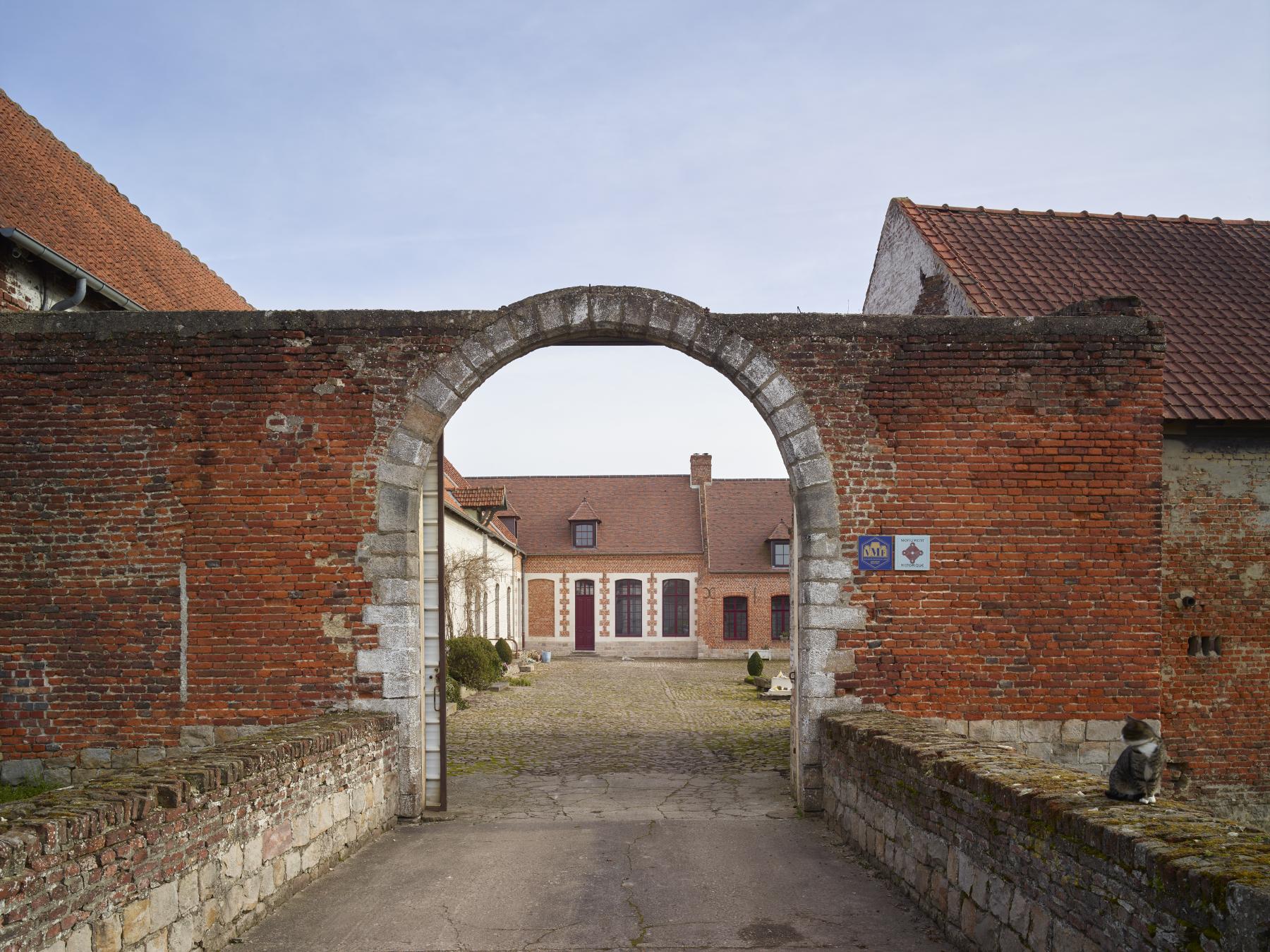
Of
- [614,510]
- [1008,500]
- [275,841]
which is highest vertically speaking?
[614,510]

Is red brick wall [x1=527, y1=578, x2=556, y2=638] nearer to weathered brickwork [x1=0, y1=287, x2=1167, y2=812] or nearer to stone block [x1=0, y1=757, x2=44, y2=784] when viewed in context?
weathered brickwork [x1=0, y1=287, x2=1167, y2=812]

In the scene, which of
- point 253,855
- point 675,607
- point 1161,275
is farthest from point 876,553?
point 675,607

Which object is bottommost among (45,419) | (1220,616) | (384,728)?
(384,728)

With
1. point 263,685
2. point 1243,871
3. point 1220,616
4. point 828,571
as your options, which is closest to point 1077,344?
point 828,571

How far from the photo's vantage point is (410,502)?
27.4ft

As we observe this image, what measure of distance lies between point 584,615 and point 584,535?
3.04 metres

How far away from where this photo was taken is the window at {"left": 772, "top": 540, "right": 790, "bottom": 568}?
36.1m

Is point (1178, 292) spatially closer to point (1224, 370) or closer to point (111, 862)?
point (1224, 370)

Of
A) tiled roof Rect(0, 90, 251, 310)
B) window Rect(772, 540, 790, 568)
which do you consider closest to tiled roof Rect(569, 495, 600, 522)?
window Rect(772, 540, 790, 568)

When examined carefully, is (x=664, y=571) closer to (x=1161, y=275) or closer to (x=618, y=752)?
(x=618, y=752)

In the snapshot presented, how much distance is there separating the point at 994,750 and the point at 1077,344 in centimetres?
417

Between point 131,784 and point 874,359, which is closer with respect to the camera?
point 131,784

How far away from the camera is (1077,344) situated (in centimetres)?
859

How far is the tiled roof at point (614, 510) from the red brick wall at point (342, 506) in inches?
1120
